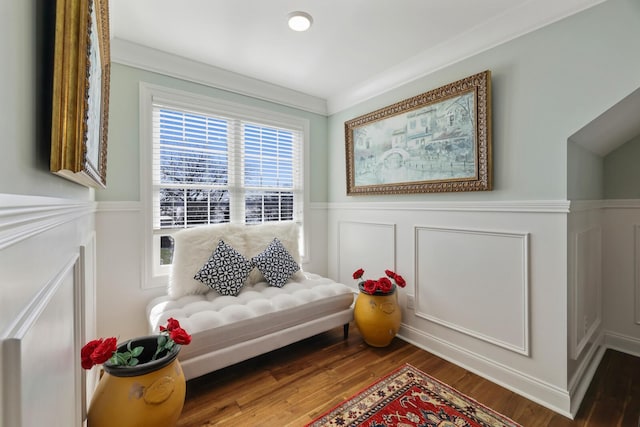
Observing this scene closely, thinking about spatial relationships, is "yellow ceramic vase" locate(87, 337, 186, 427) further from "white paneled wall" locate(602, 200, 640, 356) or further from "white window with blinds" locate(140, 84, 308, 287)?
"white paneled wall" locate(602, 200, 640, 356)

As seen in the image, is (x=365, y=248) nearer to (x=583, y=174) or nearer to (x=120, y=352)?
(x=583, y=174)

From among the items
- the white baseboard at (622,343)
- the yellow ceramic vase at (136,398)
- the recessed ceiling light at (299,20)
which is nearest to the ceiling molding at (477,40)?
the recessed ceiling light at (299,20)

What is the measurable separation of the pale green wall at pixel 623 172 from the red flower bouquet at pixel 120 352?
3.44 metres

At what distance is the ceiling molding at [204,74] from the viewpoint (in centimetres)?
230

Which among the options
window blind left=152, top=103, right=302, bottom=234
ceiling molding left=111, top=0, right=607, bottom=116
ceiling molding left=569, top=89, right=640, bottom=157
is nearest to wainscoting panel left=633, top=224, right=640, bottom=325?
ceiling molding left=569, top=89, right=640, bottom=157

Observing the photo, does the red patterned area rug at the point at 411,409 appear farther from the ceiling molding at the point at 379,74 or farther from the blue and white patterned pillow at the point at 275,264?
the ceiling molding at the point at 379,74

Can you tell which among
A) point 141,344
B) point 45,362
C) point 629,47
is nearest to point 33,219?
point 45,362

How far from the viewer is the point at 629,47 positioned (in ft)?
5.06

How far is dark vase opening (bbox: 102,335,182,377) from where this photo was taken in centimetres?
136

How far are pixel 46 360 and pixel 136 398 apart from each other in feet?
2.91

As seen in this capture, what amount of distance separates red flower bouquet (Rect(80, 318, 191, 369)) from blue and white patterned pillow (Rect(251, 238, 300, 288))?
1.04 m

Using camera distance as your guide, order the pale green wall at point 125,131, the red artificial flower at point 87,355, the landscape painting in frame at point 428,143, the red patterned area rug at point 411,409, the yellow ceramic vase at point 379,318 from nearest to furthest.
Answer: the red artificial flower at point 87,355 < the red patterned area rug at point 411,409 < the landscape painting in frame at point 428,143 < the pale green wall at point 125,131 < the yellow ceramic vase at point 379,318

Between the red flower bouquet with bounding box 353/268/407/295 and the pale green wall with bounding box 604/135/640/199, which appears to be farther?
the red flower bouquet with bounding box 353/268/407/295

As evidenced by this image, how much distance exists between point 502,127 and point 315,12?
59.8 inches
